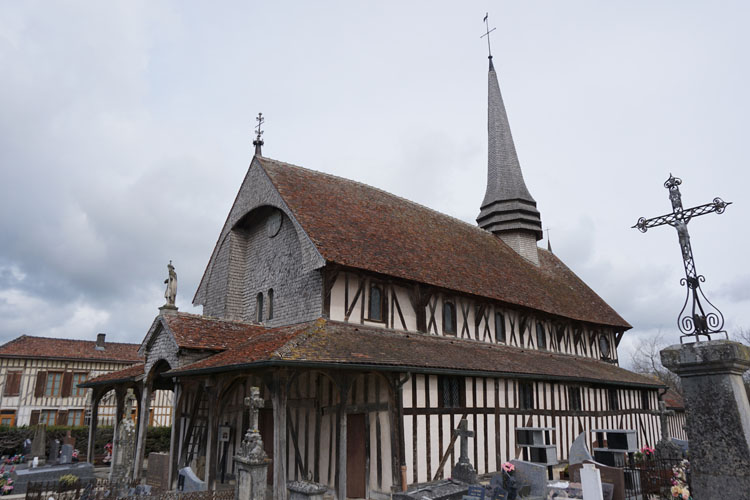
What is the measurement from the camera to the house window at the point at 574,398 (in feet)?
61.0

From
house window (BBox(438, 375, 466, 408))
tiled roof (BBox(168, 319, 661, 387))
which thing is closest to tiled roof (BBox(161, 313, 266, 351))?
tiled roof (BBox(168, 319, 661, 387))

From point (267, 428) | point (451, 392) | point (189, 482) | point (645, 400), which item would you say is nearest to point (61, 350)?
point (267, 428)

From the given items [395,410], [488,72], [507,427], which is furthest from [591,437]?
[488,72]

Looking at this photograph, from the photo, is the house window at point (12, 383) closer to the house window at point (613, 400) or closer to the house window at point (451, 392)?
the house window at point (451, 392)

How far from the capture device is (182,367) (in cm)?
1321

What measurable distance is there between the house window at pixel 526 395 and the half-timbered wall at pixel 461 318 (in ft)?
6.64

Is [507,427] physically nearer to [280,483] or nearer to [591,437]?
[591,437]

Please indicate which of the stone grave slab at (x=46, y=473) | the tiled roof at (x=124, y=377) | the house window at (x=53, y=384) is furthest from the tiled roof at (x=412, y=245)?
the house window at (x=53, y=384)

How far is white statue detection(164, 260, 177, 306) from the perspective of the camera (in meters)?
15.2

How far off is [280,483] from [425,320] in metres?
6.65

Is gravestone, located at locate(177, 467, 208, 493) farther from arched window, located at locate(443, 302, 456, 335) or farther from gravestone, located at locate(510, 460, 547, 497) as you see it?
arched window, located at locate(443, 302, 456, 335)

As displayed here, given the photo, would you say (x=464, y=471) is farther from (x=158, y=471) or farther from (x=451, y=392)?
(x=158, y=471)

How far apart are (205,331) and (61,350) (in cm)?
2499

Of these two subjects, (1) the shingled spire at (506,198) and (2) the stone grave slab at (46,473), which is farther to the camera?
(1) the shingled spire at (506,198)
